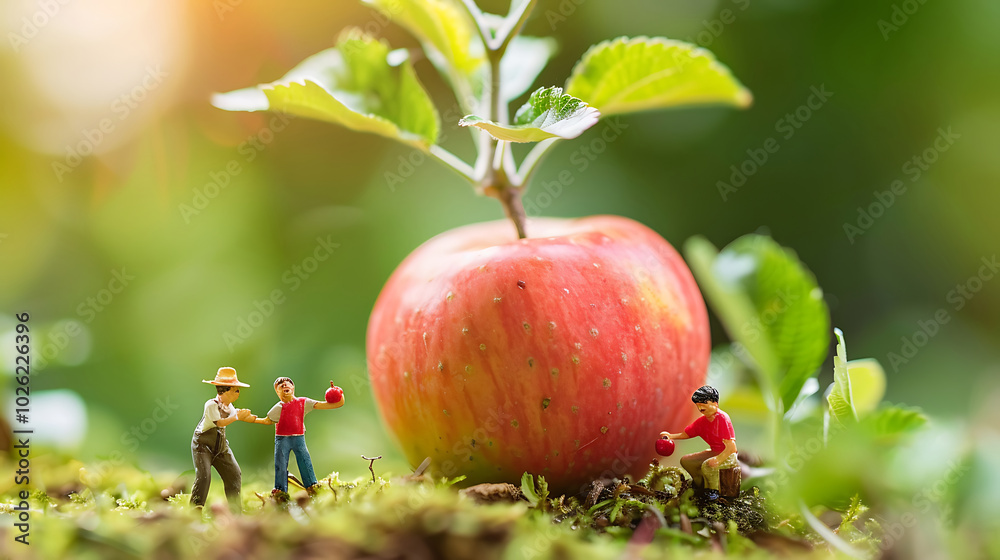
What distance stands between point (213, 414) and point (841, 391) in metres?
0.60

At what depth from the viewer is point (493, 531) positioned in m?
0.47

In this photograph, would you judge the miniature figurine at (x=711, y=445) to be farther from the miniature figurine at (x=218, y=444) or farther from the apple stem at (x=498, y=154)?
the miniature figurine at (x=218, y=444)

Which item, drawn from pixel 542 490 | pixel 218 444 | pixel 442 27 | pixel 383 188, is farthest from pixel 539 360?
pixel 383 188

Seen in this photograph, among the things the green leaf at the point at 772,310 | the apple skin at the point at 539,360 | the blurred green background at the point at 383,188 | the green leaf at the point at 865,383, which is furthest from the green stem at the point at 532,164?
the blurred green background at the point at 383,188

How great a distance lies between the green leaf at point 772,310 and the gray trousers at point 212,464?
55 cm

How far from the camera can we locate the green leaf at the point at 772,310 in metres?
0.70

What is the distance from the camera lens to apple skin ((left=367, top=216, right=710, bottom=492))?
2.10ft

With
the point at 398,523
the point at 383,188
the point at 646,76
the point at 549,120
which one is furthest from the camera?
the point at 383,188

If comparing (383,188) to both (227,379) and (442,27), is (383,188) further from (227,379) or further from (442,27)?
(227,379)

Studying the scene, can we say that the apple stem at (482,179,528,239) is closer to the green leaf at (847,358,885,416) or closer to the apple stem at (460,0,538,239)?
the apple stem at (460,0,538,239)

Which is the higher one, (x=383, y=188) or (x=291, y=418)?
(x=383, y=188)

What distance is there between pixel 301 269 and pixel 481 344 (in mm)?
862

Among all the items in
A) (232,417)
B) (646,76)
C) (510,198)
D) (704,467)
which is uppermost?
(646,76)

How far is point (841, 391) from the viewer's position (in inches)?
23.6
